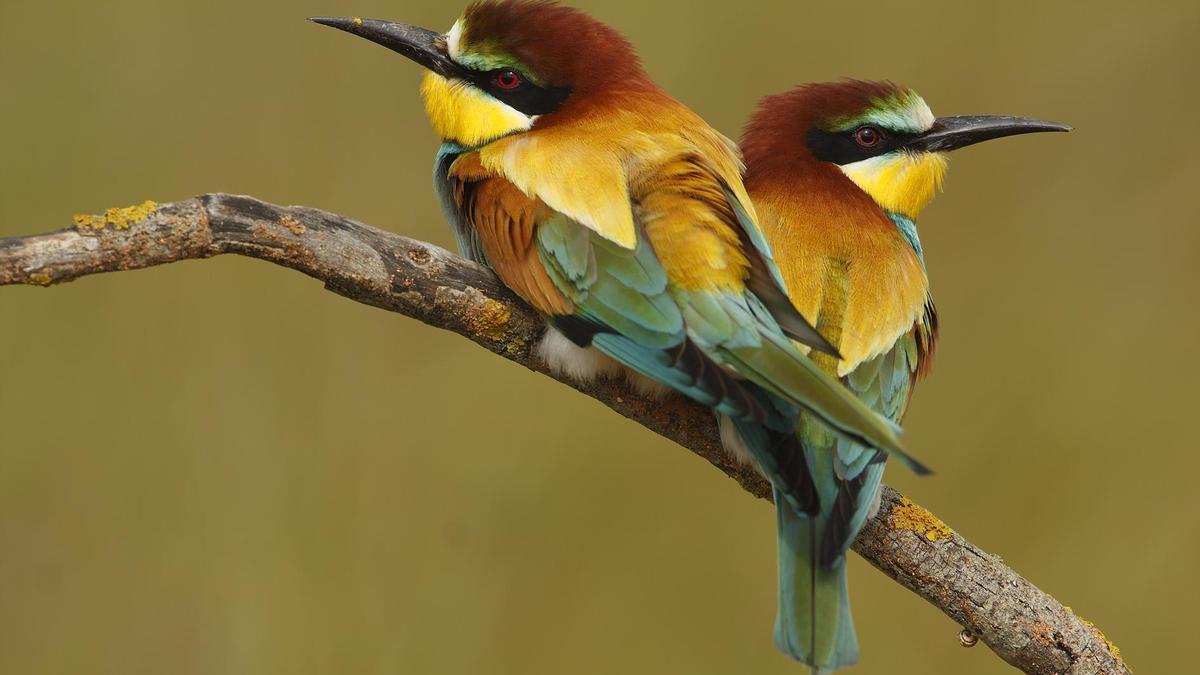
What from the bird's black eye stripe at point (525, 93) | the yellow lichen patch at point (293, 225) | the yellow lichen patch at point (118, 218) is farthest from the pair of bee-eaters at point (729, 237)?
the yellow lichen patch at point (118, 218)

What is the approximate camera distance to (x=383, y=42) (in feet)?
4.99

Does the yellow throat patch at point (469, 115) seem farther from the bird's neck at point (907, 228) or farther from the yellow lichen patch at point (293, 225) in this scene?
the bird's neck at point (907, 228)

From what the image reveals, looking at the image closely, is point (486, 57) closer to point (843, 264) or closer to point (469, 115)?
point (469, 115)

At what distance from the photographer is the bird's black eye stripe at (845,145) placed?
5.14 feet

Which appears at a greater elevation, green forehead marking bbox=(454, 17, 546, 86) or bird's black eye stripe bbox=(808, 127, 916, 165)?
green forehead marking bbox=(454, 17, 546, 86)

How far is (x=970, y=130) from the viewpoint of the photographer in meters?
1.62

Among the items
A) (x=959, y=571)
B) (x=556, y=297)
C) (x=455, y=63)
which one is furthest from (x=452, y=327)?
(x=959, y=571)

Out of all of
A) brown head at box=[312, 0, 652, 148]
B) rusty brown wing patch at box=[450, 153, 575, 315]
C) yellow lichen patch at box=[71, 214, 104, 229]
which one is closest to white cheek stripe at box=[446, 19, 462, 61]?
brown head at box=[312, 0, 652, 148]

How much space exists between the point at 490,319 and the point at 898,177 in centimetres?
60

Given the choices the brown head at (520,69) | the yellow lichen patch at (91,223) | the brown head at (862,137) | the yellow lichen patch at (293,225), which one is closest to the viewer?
the yellow lichen patch at (91,223)

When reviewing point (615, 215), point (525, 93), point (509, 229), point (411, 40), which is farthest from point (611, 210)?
point (411, 40)

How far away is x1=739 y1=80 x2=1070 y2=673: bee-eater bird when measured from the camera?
4.00 feet

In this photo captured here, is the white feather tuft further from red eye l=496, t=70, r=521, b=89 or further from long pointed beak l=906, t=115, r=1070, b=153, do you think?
long pointed beak l=906, t=115, r=1070, b=153

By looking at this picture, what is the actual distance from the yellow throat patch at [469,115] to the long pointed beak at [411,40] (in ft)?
0.05
